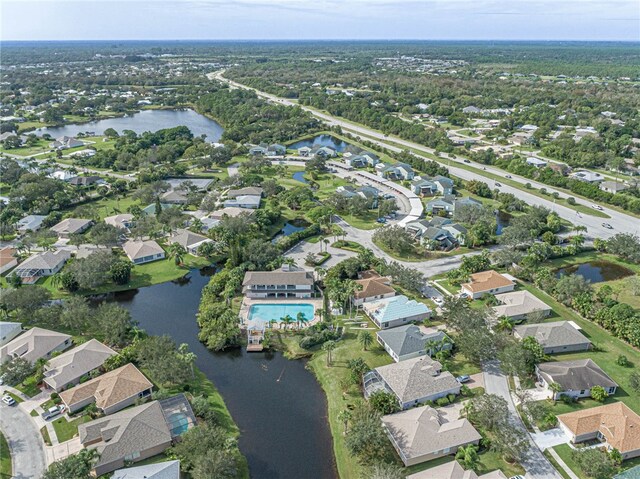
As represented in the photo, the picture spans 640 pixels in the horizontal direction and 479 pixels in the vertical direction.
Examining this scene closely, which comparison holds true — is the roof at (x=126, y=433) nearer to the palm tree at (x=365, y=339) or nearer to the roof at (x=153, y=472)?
the roof at (x=153, y=472)

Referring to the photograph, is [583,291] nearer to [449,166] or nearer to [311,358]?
[311,358]

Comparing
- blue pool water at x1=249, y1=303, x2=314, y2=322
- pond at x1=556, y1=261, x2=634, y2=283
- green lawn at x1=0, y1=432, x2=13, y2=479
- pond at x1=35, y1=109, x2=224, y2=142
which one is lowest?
green lawn at x1=0, y1=432, x2=13, y2=479

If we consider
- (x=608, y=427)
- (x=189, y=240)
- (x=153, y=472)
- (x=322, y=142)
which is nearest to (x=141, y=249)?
(x=189, y=240)

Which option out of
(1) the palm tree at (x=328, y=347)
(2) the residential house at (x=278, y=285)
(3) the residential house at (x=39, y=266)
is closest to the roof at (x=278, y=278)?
(2) the residential house at (x=278, y=285)

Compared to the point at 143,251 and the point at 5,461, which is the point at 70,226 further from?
the point at 5,461

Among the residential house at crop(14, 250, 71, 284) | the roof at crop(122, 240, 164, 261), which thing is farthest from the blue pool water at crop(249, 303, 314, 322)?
the residential house at crop(14, 250, 71, 284)

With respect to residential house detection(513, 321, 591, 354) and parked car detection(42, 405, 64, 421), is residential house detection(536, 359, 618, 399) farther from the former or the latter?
parked car detection(42, 405, 64, 421)
